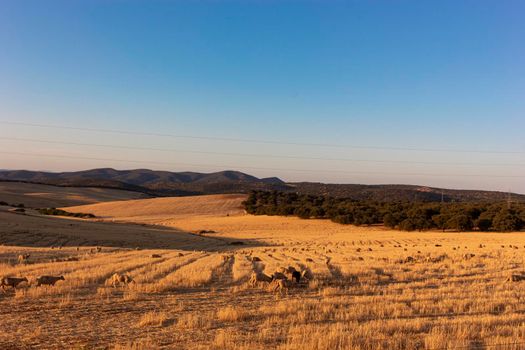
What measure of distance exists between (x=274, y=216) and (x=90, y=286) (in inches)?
2902

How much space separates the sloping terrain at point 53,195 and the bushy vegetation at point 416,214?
2313 inches

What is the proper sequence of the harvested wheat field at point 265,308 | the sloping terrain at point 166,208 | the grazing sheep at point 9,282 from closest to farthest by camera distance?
1. the harvested wheat field at point 265,308
2. the grazing sheep at point 9,282
3. the sloping terrain at point 166,208

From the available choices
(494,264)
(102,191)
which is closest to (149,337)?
(494,264)

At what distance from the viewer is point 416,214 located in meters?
71.4

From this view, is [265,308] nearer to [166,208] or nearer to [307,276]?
[307,276]

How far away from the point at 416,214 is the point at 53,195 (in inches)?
4121

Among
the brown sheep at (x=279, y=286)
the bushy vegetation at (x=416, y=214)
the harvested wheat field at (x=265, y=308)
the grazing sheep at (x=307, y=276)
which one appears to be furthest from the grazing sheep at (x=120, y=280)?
the bushy vegetation at (x=416, y=214)

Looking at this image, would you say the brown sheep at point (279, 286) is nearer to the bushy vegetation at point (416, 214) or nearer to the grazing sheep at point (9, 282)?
the grazing sheep at point (9, 282)

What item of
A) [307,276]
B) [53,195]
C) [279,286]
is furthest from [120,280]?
[53,195]

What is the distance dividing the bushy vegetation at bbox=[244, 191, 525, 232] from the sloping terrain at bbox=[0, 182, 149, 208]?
58761 mm

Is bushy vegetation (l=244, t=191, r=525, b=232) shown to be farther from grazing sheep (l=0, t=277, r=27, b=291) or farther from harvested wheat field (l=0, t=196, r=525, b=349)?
grazing sheep (l=0, t=277, r=27, b=291)

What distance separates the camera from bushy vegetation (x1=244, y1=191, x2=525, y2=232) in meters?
67.4

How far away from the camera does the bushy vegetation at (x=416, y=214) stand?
67.4 meters

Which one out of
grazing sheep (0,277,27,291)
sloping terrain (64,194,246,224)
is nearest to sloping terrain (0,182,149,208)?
sloping terrain (64,194,246,224)
